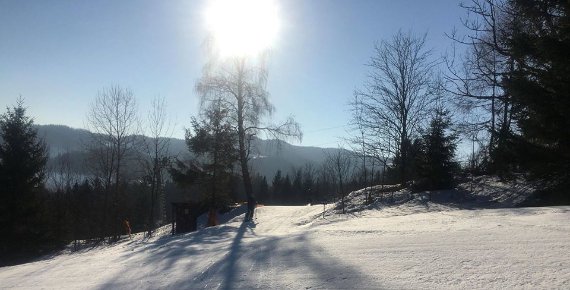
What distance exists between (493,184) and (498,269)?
13775 mm

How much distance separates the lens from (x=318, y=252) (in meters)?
7.25

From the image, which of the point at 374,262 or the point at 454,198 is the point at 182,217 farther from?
the point at 374,262

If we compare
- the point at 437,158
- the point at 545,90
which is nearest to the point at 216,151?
the point at 437,158

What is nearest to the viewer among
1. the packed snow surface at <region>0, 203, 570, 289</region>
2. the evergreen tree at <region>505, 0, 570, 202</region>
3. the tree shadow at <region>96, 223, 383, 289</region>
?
the packed snow surface at <region>0, 203, 570, 289</region>

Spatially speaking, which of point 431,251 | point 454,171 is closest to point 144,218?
point 454,171

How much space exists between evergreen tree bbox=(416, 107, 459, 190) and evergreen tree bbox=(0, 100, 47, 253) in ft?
65.9

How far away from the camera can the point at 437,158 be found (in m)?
20.3

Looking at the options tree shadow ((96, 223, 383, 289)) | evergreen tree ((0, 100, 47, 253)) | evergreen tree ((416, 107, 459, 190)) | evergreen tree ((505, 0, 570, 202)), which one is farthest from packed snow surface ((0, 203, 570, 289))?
evergreen tree ((0, 100, 47, 253))

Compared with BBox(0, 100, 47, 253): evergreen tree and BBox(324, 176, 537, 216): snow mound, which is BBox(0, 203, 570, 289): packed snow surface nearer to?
BBox(324, 176, 537, 216): snow mound

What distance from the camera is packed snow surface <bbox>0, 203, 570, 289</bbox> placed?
17.0 feet

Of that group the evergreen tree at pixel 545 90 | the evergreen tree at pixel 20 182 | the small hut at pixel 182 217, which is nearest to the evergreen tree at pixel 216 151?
the small hut at pixel 182 217

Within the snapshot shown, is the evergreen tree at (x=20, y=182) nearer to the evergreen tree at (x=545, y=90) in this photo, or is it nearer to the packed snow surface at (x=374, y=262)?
the packed snow surface at (x=374, y=262)

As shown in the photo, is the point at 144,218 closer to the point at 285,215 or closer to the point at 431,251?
the point at 285,215

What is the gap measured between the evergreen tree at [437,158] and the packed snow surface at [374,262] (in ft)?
33.4
